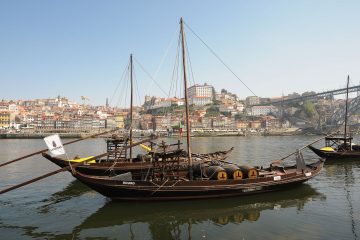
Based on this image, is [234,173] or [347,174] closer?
[234,173]

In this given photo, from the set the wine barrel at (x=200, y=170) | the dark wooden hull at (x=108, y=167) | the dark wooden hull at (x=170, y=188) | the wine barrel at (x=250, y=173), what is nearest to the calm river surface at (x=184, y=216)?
the dark wooden hull at (x=170, y=188)

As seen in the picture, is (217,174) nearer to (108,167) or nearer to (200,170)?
(200,170)

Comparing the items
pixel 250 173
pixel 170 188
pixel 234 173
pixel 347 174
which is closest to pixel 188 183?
pixel 170 188

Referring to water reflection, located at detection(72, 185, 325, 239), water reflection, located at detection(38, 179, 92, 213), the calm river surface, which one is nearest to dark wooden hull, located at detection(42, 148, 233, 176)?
water reflection, located at detection(38, 179, 92, 213)

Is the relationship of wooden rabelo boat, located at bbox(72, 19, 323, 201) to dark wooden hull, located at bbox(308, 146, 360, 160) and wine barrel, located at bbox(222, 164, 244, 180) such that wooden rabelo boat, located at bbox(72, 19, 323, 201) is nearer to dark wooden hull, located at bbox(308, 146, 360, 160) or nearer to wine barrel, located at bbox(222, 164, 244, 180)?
wine barrel, located at bbox(222, 164, 244, 180)

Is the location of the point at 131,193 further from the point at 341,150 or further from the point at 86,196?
the point at 341,150

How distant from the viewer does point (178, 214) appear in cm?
1498

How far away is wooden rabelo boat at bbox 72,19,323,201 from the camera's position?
1606cm

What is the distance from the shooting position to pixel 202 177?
17672mm

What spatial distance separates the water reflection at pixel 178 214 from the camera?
13.3 m

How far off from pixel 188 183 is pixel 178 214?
2.00 metres

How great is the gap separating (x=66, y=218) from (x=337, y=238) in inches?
439

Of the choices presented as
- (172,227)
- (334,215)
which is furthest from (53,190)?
(334,215)

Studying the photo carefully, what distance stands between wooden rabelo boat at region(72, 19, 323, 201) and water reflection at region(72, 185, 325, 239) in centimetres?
41
